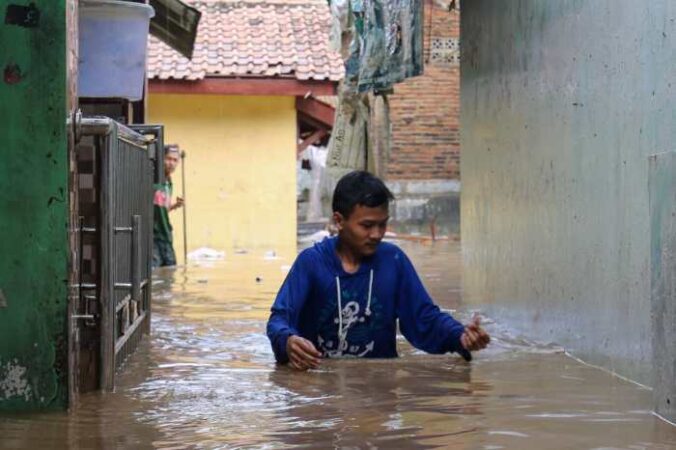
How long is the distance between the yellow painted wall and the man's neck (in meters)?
17.0

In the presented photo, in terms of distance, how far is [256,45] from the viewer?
940 inches

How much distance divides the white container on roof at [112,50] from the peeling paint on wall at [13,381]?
12.5 ft

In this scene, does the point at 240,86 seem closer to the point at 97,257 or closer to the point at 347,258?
the point at 347,258

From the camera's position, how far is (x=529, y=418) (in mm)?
4805

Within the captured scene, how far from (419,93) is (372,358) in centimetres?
1821

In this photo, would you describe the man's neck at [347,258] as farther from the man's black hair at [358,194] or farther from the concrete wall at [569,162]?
the concrete wall at [569,162]

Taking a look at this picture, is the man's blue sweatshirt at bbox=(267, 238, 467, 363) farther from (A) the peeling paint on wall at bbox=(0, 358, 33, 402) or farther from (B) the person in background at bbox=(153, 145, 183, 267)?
(B) the person in background at bbox=(153, 145, 183, 267)

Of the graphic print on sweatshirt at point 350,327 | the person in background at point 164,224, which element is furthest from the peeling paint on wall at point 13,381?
the person in background at point 164,224

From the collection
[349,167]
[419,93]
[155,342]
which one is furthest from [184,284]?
[419,93]

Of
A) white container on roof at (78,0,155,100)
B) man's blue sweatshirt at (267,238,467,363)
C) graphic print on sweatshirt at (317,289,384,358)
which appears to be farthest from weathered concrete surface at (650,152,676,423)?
white container on roof at (78,0,155,100)

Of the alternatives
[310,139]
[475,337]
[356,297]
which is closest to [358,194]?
[356,297]

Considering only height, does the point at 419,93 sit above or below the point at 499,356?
above

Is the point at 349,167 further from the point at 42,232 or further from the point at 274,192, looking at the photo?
the point at 42,232

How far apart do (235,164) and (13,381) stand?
18213mm
